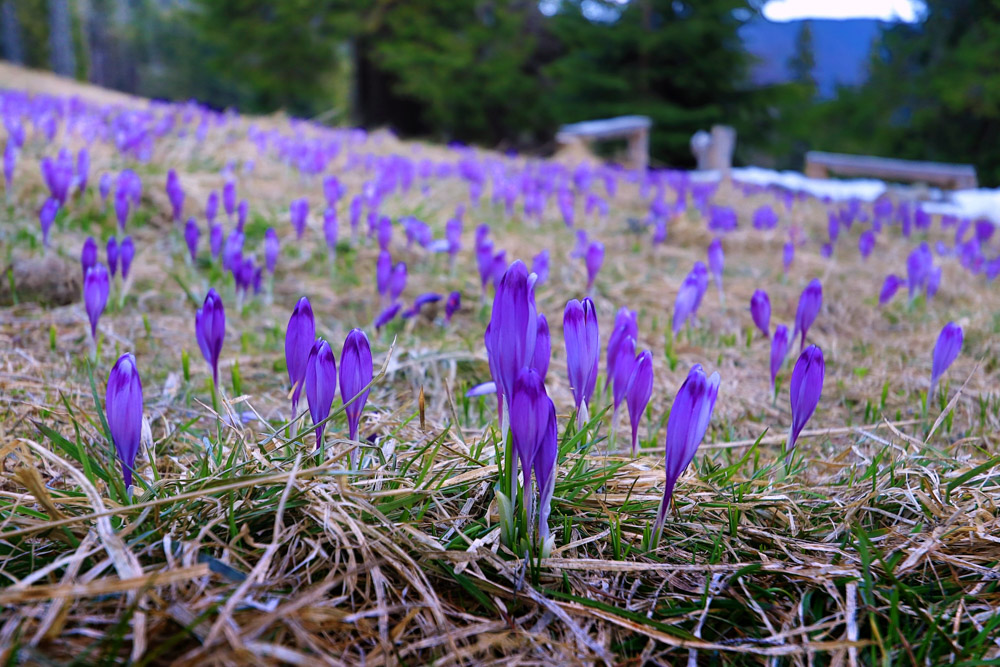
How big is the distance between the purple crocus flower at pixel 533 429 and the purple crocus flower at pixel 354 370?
347mm

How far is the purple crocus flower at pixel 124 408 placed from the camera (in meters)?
1.16

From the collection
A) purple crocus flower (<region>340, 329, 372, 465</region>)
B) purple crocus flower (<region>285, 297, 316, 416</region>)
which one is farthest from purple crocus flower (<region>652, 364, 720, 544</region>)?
purple crocus flower (<region>285, 297, 316, 416</region>)

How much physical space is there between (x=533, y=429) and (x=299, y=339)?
1.97 ft

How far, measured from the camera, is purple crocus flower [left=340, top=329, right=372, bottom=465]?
1.27 metres

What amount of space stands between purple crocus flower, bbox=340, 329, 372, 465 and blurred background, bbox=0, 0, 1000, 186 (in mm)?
17375

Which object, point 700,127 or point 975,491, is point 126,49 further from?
point 975,491

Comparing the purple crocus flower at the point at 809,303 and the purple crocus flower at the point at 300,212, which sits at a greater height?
the purple crocus flower at the point at 300,212

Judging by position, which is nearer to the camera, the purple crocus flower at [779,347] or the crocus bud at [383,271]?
the purple crocus flower at [779,347]

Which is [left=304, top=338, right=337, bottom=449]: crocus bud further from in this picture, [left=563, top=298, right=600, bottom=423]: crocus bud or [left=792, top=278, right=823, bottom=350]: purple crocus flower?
[left=792, top=278, right=823, bottom=350]: purple crocus flower

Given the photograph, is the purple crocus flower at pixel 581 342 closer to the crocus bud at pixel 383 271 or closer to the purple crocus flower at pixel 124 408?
the purple crocus flower at pixel 124 408

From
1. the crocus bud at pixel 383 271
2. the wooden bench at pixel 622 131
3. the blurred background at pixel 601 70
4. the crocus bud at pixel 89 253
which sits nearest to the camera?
the crocus bud at pixel 89 253

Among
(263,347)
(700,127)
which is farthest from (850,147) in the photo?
(263,347)

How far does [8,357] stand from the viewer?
2129 millimetres

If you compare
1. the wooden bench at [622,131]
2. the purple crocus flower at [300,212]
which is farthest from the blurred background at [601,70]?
the purple crocus flower at [300,212]
